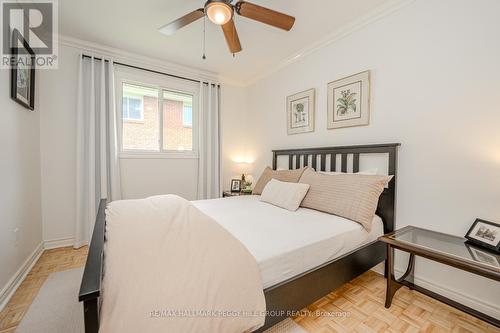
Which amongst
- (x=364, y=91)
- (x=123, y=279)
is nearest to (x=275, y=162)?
(x=364, y=91)

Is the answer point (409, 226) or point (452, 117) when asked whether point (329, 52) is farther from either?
point (409, 226)


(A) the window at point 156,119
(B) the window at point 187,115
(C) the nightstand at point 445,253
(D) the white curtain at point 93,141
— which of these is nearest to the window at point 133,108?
(A) the window at point 156,119

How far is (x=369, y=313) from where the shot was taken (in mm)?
1516

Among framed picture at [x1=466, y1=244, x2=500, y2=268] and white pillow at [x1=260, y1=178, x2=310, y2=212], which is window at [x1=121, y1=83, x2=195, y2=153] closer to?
white pillow at [x1=260, y1=178, x2=310, y2=212]

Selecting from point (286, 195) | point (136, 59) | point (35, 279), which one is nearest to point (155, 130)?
point (136, 59)

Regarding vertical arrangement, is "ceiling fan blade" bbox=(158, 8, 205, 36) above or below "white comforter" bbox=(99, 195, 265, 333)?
above

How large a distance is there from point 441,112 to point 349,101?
0.82 m

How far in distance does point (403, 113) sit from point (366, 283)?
1.59 meters

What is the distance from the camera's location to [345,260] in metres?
1.53

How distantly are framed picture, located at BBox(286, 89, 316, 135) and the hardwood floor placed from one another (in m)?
1.88

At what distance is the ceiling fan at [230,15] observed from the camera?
1.51 m

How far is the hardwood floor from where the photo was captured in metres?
1.39

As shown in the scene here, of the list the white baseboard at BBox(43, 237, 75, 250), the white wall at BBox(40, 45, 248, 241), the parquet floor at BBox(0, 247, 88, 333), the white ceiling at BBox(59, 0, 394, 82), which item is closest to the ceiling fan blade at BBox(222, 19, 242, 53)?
the white ceiling at BBox(59, 0, 394, 82)

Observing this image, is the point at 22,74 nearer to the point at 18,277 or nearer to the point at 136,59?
the point at 136,59
